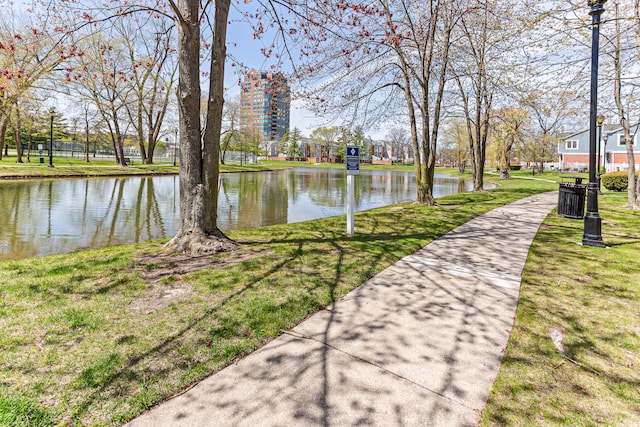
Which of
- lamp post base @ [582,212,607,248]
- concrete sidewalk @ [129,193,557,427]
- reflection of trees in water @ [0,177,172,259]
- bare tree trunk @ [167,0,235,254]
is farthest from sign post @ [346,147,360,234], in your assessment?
lamp post base @ [582,212,607,248]

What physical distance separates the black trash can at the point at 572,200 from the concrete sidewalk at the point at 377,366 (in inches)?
280

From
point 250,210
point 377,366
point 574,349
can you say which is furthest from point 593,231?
point 250,210

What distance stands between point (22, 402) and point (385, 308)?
2.99m

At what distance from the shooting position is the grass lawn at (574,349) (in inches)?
84.0

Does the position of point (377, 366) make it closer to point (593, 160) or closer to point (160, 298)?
point (160, 298)

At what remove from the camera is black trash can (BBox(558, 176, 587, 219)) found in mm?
9383

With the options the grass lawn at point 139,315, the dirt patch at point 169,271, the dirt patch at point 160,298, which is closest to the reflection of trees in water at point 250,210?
the grass lawn at point 139,315

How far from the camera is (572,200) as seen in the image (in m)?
9.57

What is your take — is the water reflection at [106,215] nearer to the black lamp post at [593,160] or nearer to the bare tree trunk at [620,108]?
the black lamp post at [593,160]

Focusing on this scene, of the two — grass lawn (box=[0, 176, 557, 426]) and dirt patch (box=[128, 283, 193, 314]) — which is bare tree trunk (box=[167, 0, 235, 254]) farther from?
dirt patch (box=[128, 283, 193, 314])

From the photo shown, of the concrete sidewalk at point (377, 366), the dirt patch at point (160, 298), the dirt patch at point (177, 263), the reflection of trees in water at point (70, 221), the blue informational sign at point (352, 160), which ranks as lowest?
the concrete sidewalk at point (377, 366)

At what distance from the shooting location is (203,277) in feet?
14.1

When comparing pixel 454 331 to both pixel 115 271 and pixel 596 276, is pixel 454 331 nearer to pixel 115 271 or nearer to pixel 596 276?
pixel 596 276

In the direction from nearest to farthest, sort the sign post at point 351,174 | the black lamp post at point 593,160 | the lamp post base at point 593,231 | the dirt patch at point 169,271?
the dirt patch at point 169,271 < the black lamp post at point 593,160 < the lamp post base at point 593,231 < the sign post at point 351,174
